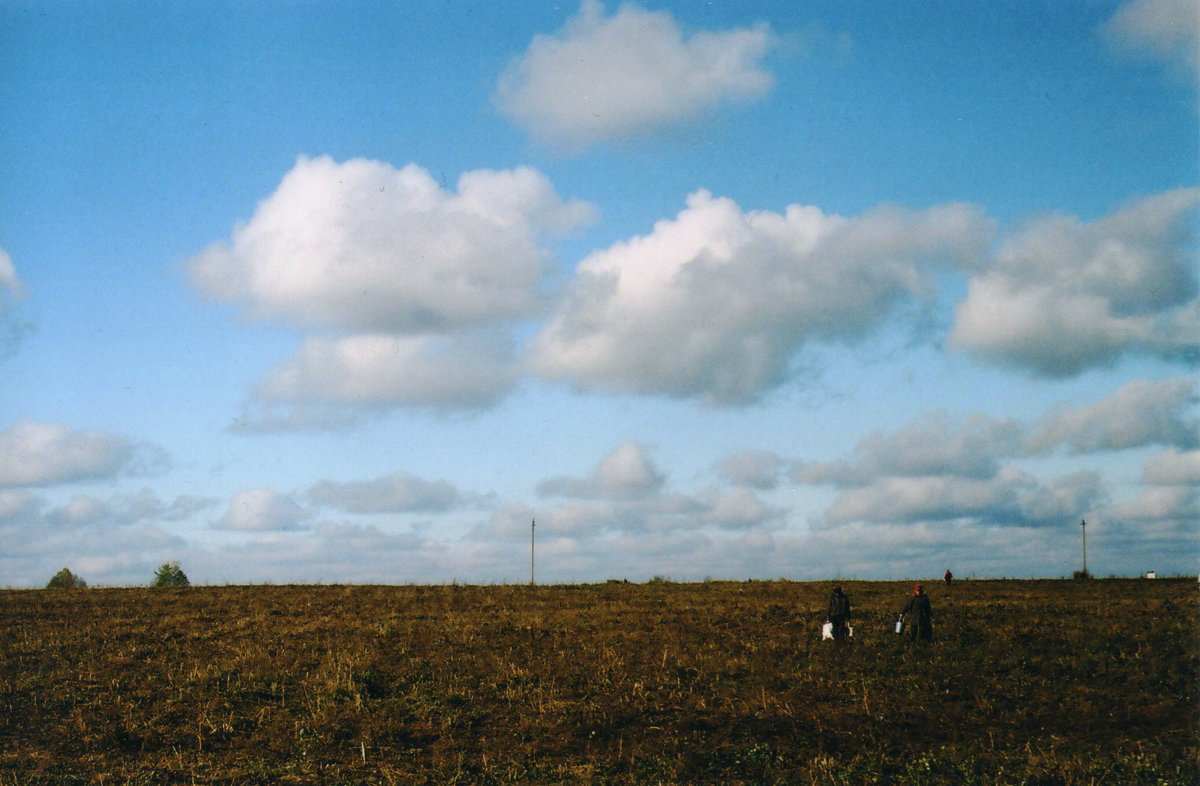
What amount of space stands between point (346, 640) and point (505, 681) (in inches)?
310

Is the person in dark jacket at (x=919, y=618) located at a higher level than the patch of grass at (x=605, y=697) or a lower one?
higher

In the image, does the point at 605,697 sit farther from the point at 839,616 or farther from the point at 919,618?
the point at 919,618

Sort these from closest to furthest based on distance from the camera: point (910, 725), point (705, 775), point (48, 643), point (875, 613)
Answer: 1. point (705, 775)
2. point (910, 725)
3. point (48, 643)
4. point (875, 613)

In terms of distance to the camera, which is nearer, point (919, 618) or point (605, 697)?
point (605, 697)

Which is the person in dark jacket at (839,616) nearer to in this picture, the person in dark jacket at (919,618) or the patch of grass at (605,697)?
the patch of grass at (605,697)

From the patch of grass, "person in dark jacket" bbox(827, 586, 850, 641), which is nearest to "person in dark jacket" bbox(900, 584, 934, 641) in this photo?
the patch of grass

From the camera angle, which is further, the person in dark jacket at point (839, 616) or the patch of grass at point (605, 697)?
the person in dark jacket at point (839, 616)

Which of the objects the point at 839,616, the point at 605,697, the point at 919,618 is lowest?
the point at 605,697

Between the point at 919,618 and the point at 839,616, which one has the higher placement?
the point at 839,616

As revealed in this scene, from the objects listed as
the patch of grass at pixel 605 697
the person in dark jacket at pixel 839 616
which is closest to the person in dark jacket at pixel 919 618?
the patch of grass at pixel 605 697

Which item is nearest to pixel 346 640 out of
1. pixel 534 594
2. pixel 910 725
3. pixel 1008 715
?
pixel 534 594

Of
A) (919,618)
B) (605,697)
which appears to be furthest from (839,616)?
(605,697)

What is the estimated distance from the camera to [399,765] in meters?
21.0

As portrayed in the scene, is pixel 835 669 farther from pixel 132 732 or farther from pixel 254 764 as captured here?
pixel 132 732
